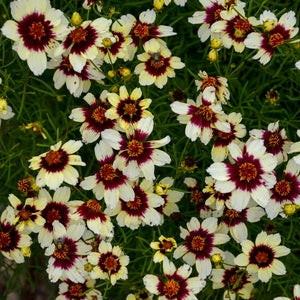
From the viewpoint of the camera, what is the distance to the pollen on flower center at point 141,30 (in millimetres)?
2006

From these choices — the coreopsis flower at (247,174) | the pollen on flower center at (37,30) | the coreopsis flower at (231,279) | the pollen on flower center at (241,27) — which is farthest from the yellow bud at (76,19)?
the coreopsis flower at (231,279)

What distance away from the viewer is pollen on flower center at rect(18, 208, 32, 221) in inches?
74.7

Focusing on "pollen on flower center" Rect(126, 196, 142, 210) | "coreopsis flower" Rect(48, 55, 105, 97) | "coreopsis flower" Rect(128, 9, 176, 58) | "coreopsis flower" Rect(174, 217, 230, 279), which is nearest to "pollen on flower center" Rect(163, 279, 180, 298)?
"coreopsis flower" Rect(174, 217, 230, 279)

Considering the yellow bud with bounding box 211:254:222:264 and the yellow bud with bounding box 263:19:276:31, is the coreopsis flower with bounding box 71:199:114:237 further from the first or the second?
the yellow bud with bounding box 263:19:276:31

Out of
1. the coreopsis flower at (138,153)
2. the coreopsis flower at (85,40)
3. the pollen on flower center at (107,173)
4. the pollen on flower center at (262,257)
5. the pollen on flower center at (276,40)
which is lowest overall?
the pollen on flower center at (262,257)

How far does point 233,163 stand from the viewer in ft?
6.23

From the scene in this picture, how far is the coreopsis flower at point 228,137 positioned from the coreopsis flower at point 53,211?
65 cm

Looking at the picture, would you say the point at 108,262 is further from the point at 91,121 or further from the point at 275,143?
the point at 275,143

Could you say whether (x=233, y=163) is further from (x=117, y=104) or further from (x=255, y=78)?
(x=255, y=78)

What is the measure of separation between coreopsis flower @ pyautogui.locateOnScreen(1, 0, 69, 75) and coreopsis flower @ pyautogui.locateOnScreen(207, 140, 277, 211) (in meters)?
0.81

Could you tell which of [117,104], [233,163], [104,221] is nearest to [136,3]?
[117,104]

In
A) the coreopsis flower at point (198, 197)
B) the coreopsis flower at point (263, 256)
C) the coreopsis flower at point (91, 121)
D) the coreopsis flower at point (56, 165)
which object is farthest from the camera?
the coreopsis flower at point (198, 197)

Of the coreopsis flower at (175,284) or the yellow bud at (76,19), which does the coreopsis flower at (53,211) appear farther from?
the yellow bud at (76,19)

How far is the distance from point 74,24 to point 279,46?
94 centimetres
